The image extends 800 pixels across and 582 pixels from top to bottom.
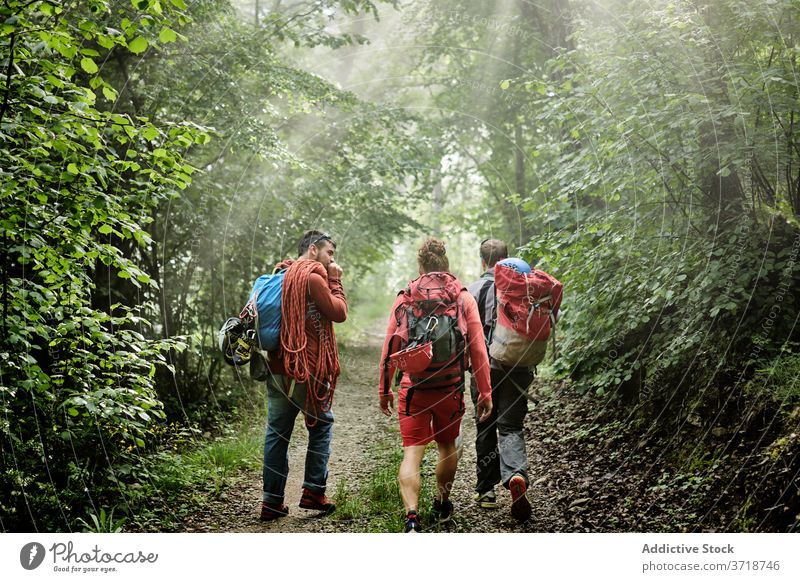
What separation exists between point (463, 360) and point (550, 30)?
5912 mm

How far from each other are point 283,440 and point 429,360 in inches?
45.8

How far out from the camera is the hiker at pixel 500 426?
13.4ft

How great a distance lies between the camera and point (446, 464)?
13.1 ft

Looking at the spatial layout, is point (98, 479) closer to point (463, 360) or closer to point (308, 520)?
point (308, 520)

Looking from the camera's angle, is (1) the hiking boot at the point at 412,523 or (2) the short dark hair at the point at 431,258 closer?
(1) the hiking boot at the point at 412,523

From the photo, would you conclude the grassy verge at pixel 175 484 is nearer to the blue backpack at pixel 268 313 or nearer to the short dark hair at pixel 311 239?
the blue backpack at pixel 268 313

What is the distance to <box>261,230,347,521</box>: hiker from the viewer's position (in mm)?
4035

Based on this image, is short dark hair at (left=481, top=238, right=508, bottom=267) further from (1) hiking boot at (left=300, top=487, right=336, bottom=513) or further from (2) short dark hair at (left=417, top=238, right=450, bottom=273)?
(1) hiking boot at (left=300, top=487, right=336, bottom=513)

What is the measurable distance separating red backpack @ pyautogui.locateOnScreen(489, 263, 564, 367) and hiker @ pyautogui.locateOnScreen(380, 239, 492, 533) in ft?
1.21

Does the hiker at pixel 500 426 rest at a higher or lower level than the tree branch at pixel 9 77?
lower

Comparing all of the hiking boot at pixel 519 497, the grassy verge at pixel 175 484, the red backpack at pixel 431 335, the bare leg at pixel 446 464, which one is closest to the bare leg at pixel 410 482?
the bare leg at pixel 446 464

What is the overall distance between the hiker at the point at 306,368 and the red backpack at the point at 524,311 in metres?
1.05

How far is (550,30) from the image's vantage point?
812cm

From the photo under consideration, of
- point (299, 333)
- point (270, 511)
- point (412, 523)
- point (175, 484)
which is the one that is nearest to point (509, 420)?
point (412, 523)
